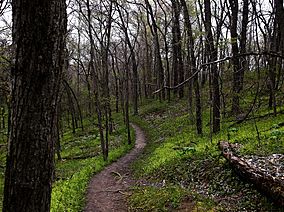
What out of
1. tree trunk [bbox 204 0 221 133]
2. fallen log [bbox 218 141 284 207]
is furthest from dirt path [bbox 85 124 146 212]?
tree trunk [bbox 204 0 221 133]

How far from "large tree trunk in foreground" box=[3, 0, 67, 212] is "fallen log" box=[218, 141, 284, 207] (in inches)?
212

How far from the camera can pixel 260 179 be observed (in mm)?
7320

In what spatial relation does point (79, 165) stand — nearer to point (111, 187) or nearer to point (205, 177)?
point (111, 187)

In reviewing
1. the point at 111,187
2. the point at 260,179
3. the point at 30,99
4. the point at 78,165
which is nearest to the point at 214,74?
the point at 111,187

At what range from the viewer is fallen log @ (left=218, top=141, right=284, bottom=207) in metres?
6.57

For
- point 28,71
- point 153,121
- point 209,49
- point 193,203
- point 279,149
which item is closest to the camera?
point 28,71

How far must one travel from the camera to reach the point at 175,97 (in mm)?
34219

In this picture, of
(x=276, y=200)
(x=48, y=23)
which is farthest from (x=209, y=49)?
(x=48, y=23)

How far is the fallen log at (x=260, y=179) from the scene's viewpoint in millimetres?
6570

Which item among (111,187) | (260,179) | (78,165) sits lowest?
(78,165)

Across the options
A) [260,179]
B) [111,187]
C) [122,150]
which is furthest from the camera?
[122,150]

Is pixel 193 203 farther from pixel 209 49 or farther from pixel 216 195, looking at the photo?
pixel 209 49

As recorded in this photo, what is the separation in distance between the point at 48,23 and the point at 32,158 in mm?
1123

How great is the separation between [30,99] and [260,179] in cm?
616
